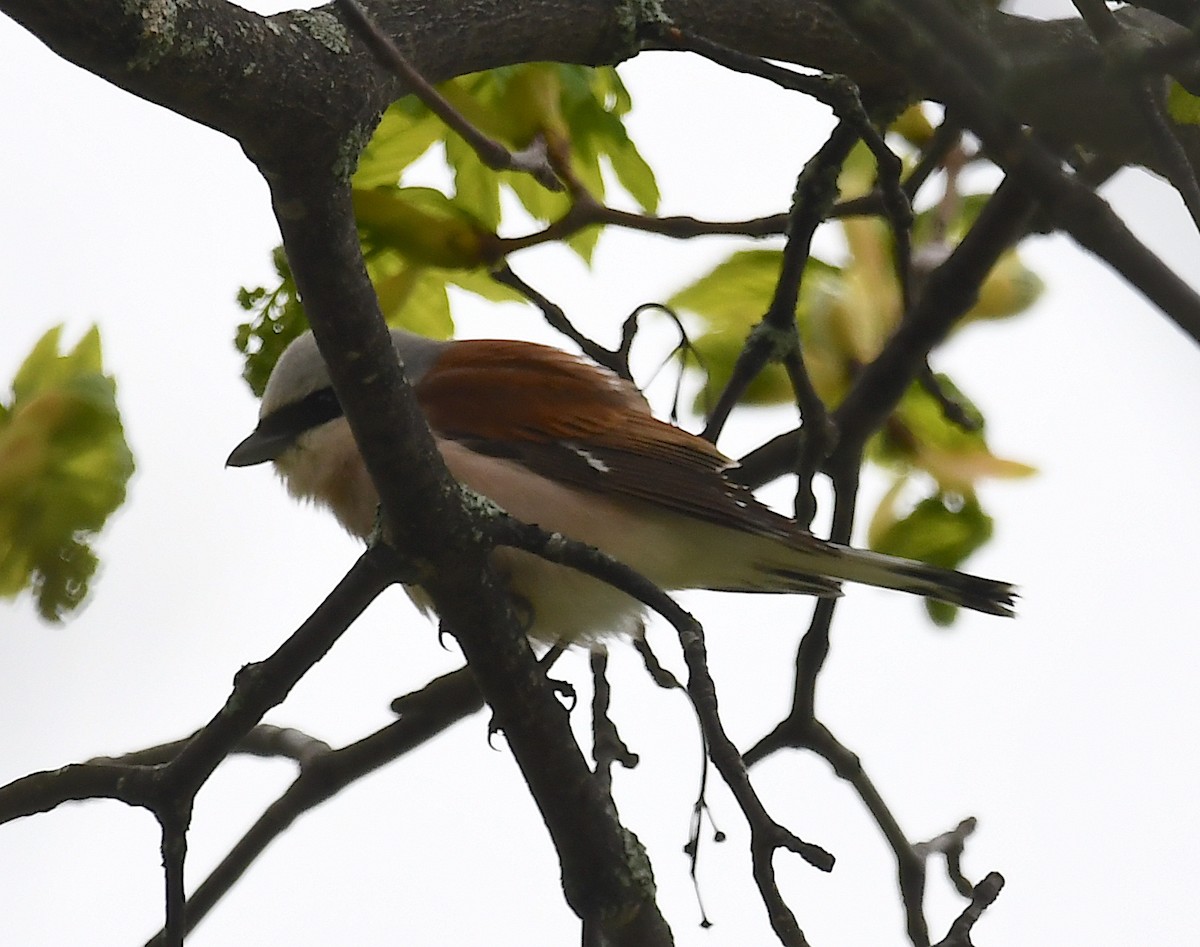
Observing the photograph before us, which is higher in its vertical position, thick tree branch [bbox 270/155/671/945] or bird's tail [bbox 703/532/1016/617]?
bird's tail [bbox 703/532/1016/617]

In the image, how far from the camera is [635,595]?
1438 mm

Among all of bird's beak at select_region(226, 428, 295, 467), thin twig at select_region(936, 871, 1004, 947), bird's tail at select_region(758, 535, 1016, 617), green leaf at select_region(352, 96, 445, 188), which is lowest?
thin twig at select_region(936, 871, 1004, 947)

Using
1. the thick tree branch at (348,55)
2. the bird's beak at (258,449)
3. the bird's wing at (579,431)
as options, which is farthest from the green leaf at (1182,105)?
the bird's beak at (258,449)

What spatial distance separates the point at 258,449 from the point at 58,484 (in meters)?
0.94

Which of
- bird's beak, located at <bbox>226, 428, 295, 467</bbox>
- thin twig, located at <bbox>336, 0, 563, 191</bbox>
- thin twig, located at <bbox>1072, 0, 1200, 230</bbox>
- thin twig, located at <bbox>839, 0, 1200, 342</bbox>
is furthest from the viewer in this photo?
bird's beak, located at <bbox>226, 428, 295, 467</bbox>

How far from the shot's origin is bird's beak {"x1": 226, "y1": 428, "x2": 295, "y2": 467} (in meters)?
2.46

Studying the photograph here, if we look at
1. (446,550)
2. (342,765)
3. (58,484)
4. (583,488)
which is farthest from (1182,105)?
(342,765)

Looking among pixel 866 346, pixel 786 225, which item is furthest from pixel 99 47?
pixel 866 346

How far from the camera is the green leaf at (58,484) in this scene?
1510 mm

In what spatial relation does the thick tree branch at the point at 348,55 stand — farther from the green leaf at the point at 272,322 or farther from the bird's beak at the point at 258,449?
the bird's beak at the point at 258,449

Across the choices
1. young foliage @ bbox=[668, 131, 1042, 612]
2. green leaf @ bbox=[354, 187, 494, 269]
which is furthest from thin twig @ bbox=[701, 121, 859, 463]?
green leaf @ bbox=[354, 187, 494, 269]

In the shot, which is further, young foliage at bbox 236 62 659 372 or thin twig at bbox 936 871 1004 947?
young foliage at bbox 236 62 659 372

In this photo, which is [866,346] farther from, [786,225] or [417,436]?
[417,436]

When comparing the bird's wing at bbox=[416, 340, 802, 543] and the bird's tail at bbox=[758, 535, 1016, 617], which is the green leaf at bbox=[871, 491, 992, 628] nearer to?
the bird's tail at bbox=[758, 535, 1016, 617]
